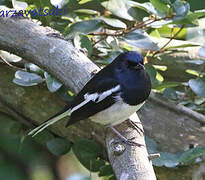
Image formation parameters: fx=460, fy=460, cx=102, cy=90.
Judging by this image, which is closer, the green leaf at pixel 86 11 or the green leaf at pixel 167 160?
the green leaf at pixel 167 160

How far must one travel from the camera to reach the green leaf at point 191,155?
2.38 m

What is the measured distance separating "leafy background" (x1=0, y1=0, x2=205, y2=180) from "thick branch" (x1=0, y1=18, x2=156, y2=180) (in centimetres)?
13

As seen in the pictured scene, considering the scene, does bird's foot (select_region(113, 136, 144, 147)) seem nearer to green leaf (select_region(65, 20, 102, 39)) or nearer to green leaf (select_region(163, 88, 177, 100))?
green leaf (select_region(163, 88, 177, 100))

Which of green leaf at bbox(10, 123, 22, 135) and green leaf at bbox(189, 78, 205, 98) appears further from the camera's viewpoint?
green leaf at bbox(10, 123, 22, 135)

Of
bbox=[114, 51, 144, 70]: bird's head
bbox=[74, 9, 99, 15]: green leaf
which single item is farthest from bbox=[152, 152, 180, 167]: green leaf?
bbox=[74, 9, 99, 15]: green leaf

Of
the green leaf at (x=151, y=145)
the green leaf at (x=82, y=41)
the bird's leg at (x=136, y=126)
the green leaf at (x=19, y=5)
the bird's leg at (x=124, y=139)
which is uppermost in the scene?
the green leaf at (x=19, y=5)

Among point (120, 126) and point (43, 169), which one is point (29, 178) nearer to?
point (43, 169)

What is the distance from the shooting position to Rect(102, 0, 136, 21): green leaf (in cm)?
321

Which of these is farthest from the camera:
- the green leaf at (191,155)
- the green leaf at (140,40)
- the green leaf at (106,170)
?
the green leaf at (140,40)

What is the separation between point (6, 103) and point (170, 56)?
1331mm

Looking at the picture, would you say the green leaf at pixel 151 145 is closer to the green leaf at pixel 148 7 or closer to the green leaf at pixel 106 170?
the green leaf at pixel 106 170

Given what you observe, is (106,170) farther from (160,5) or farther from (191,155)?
(160,5)

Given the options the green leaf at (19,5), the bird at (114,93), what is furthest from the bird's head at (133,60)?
the green leaf at (19,5)

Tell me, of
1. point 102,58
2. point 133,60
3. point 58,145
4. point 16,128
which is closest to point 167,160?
point 133,60
